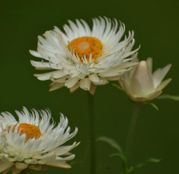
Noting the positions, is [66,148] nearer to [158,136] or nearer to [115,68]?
[115,68]

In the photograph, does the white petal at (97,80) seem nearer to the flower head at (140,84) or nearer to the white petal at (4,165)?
the flower head at (140,84)

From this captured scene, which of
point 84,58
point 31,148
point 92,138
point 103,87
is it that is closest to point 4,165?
point 31,148

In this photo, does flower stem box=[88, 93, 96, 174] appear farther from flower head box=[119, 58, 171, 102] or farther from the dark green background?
the dark green background

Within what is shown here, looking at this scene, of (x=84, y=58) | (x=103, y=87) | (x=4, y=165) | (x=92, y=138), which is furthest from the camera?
(x=103, y=87)

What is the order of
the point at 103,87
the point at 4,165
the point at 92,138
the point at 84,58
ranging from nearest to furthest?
the point at 4,165 < the point at 92,138 < the point at 84,58 < the point at 103,87

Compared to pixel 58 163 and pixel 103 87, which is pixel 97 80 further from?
pixel 103 87

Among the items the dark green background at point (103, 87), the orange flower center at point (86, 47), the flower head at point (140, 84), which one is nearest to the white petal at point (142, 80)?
the flower head at point (140, 84)

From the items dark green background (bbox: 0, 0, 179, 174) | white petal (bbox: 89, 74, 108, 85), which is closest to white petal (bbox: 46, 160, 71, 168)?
white petal (bbox: 89, 74, 108, 85)
